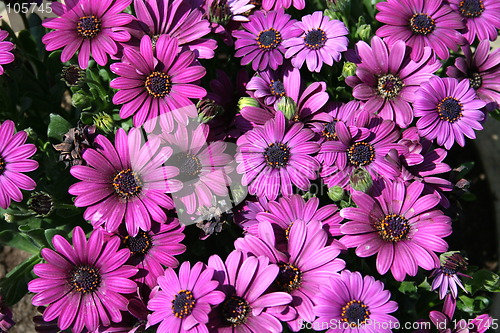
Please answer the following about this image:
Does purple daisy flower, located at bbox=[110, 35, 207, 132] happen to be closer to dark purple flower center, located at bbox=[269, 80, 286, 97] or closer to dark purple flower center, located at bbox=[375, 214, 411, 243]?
dark purple flower center, located at bbox=[269, 80, 286, 97]

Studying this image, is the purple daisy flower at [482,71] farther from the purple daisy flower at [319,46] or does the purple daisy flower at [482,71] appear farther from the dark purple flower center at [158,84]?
the dark purple flower center at [158,84]

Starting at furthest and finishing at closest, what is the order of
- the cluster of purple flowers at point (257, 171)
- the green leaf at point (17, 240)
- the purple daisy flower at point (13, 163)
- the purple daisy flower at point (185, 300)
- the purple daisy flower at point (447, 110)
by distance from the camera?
the green leaf at point (17, 240) → the purple daisy flower at point (447, 110) → the purple daisy flower at point (13, 163) → the cluster of purple flowers at point (257, 171) → the purple daisy flower at point (185, 300)

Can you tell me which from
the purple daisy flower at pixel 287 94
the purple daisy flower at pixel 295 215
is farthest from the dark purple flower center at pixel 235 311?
the purple daisy flower at pixel 287 94

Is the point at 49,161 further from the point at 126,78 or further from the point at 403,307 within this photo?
Result: the point at 403,307

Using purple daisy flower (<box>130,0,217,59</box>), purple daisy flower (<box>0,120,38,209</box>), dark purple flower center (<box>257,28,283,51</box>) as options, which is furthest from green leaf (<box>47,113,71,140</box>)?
dark purple flower center (<box>257,28,283,51</box>)

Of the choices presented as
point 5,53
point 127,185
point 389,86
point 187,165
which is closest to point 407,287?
point 389,86

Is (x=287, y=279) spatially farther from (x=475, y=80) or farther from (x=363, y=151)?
(x=475, y=80)

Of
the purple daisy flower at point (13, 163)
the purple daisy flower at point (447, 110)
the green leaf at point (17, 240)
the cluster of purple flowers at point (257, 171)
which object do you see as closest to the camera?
the cluster of purple flowers at point (257, 171)
